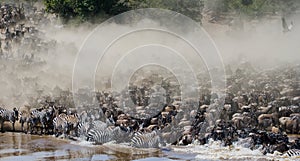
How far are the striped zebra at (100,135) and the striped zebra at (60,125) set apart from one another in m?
1.32

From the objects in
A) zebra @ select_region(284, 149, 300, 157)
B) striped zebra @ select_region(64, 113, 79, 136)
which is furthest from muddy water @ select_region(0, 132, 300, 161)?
striped zebra @ select_region(64, 113, 79, 136)

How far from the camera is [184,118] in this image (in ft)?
73.4

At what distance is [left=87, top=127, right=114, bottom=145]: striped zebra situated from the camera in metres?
21.2

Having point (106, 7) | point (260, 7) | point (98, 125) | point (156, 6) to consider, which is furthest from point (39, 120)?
point (260, 7)

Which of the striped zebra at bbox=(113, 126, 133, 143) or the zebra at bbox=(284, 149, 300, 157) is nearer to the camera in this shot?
the zebra at bbox=(284, 149, 300, 157)

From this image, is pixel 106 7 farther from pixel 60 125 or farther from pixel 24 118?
pixel 60 125

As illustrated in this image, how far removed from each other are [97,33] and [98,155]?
60.2 ft

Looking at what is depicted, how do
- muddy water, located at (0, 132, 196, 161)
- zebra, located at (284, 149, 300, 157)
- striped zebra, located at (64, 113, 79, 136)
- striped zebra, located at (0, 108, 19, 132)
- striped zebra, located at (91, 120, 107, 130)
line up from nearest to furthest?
zebra, located at (284, 149, 300, 157) → muddy water, located at (0, 132, 196, 161) → striped zebra, located at (91, 120, 107, 130) → striped zebra, located at (64, 113, 79, 136) → striped zebra, located at (0, 108, 19, 132)

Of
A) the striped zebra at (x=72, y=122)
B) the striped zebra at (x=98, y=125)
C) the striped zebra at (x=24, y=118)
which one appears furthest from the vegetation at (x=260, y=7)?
the striped zebra at (x=98, y=125)

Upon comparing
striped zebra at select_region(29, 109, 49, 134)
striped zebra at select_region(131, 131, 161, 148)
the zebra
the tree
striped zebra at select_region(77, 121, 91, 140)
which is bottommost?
the zebra

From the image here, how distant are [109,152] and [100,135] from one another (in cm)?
143

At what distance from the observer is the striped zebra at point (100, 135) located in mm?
21234

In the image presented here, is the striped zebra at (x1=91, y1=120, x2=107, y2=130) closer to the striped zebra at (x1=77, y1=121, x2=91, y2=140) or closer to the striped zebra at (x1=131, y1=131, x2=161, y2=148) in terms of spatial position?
the striped zebra at (x1=77, y1=121, x2=91, y2=140)

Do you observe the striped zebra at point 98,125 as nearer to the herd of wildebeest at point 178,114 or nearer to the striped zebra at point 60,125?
the herd of wildebeest at point 178,114
